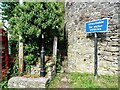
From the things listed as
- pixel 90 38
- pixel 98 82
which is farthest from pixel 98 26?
pixel 98 82

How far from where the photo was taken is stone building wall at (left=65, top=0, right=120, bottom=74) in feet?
16.1

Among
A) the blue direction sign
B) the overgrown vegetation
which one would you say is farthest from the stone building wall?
the overgrown vegetation

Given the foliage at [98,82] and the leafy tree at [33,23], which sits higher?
the leafy tree at [33,23]

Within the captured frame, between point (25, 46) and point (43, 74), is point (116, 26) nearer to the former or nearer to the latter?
point (43, 74)

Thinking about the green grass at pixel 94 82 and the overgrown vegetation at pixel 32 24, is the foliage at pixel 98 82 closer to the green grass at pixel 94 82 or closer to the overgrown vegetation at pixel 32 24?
the green grass at pixel 94 82

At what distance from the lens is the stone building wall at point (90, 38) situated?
491 cm

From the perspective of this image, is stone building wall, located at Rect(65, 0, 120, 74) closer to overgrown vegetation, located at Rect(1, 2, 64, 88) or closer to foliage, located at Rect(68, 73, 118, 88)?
foliage, located at Rect(68, 73, 118, 88)

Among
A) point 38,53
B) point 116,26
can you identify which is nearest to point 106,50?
point 116,26

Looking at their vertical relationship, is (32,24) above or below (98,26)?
above

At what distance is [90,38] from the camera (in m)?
5.77

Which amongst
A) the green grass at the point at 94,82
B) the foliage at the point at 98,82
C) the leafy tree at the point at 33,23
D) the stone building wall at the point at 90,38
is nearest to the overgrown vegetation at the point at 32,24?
the leafy tree at the point at 33,23

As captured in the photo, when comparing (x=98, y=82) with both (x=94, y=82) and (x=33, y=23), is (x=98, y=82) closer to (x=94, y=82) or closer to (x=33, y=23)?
(x=94, y=82)

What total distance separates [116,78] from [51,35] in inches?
111

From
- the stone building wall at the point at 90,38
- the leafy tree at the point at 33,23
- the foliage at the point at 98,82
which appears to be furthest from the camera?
the leafy tree at the point at 33,23
